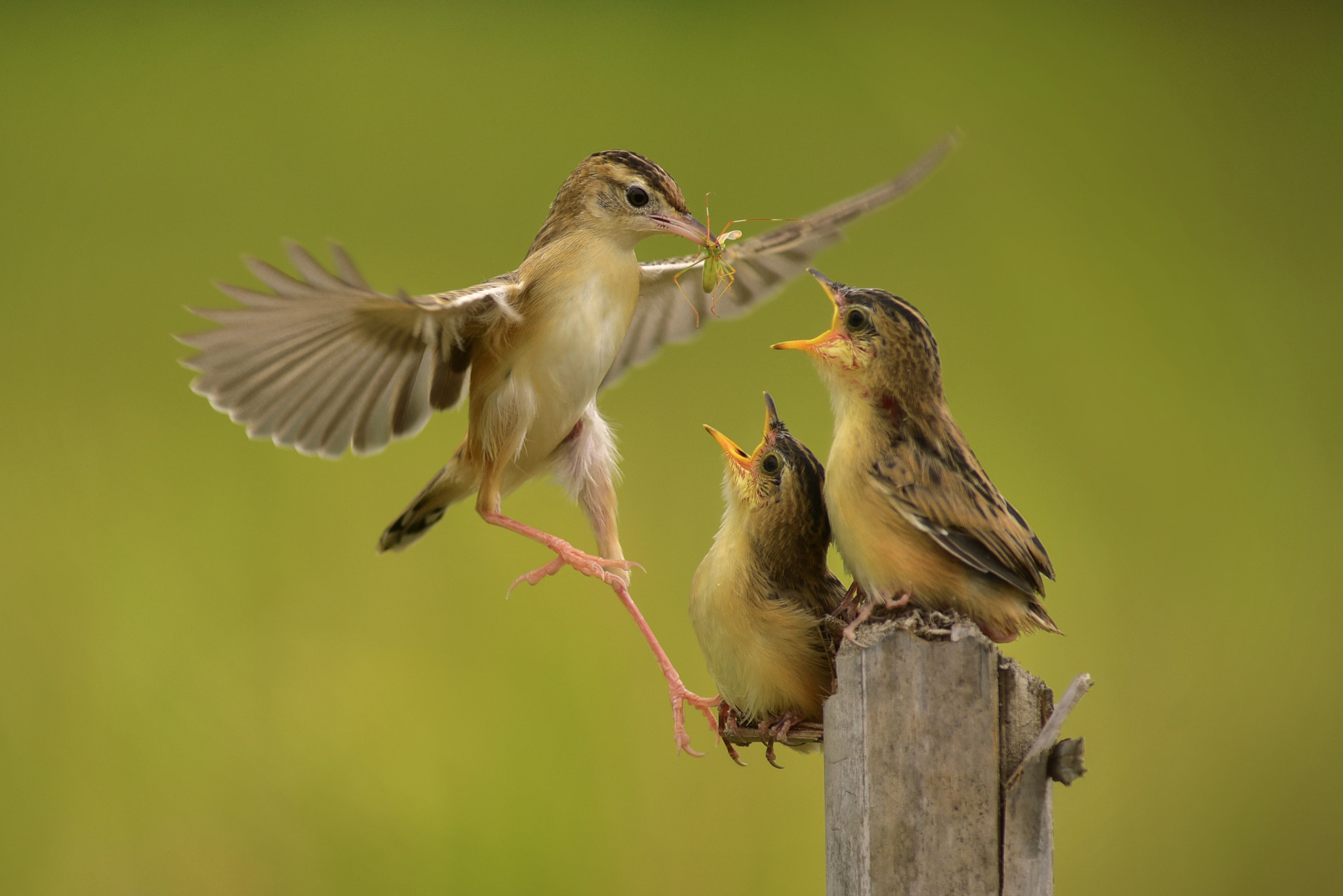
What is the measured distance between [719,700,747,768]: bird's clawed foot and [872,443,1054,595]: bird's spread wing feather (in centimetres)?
72

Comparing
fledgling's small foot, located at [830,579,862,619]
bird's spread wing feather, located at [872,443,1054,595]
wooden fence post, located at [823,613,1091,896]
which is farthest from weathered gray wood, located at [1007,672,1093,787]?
fledgling's small foot, located at [830,579,862,619]

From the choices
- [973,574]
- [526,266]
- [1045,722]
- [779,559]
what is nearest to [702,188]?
[526,266]

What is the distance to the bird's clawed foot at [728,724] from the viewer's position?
2.53m

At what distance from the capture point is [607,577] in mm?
2756

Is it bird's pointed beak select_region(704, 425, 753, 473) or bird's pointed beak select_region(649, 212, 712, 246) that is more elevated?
bird's pointed beak select_region(649, 212, 712, 246)

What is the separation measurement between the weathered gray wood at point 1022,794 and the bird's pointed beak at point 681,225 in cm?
119

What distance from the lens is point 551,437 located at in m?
2.82

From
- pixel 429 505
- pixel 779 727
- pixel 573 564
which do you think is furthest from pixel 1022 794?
pixel 429 505

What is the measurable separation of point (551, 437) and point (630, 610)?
0.50 metres

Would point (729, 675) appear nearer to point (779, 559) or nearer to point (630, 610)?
point (779, 559)

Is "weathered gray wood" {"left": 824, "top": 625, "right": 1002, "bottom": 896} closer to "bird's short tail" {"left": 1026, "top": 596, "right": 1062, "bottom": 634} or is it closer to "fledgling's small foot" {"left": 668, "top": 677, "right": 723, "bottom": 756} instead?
"bird's short tail" {"left": 1026, "top": 596, "right": 1062, "bottom": 634}

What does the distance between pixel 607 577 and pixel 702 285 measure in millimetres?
866

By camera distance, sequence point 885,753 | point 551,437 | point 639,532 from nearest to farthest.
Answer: point 885,753 < point 551,437 < point 639,532

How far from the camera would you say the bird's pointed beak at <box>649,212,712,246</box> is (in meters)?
2.57
